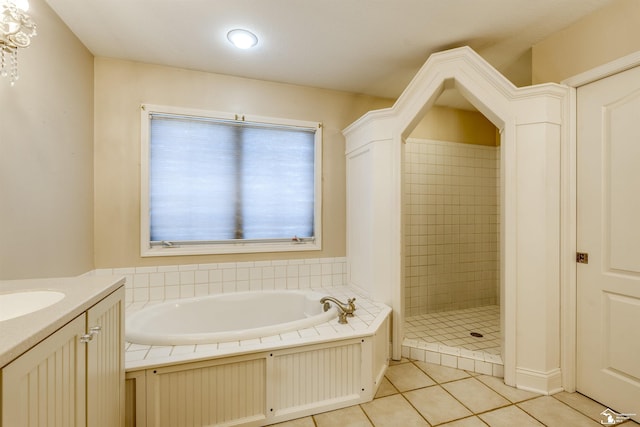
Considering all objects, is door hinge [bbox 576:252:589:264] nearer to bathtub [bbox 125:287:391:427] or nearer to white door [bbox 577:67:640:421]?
white door [bbox 577:67:640:421]

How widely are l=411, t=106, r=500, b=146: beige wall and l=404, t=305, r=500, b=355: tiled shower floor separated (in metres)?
1.93

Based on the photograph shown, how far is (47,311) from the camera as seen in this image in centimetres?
89

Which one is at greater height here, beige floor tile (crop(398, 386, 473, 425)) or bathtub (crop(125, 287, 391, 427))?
bathtub (crop(125, 287, 391, 427))

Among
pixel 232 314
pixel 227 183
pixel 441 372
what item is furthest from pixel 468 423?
pixel 227 183

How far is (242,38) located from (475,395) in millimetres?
2826

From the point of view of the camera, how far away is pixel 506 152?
1.97 m

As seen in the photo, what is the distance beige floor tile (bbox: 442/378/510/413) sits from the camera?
178 centimetres

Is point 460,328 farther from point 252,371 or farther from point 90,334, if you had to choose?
point 90,334

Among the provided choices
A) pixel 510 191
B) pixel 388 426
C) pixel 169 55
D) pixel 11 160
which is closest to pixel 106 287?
pixel 11 160

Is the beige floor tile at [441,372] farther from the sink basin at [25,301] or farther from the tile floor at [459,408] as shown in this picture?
the sink basin at [25,301]

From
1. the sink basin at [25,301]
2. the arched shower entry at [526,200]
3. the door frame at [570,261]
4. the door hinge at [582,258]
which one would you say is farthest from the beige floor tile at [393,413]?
the sink basin at [25,301]

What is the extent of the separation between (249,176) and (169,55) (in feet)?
3.59

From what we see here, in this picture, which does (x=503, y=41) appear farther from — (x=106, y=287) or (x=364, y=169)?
(x=106, y=287)

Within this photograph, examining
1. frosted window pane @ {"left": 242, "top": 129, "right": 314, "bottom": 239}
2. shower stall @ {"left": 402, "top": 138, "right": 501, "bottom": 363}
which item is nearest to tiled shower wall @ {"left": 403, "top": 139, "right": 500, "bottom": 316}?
shower stall @ {"left": 402, "top": 138, "right": 501, "bottom": 363}
